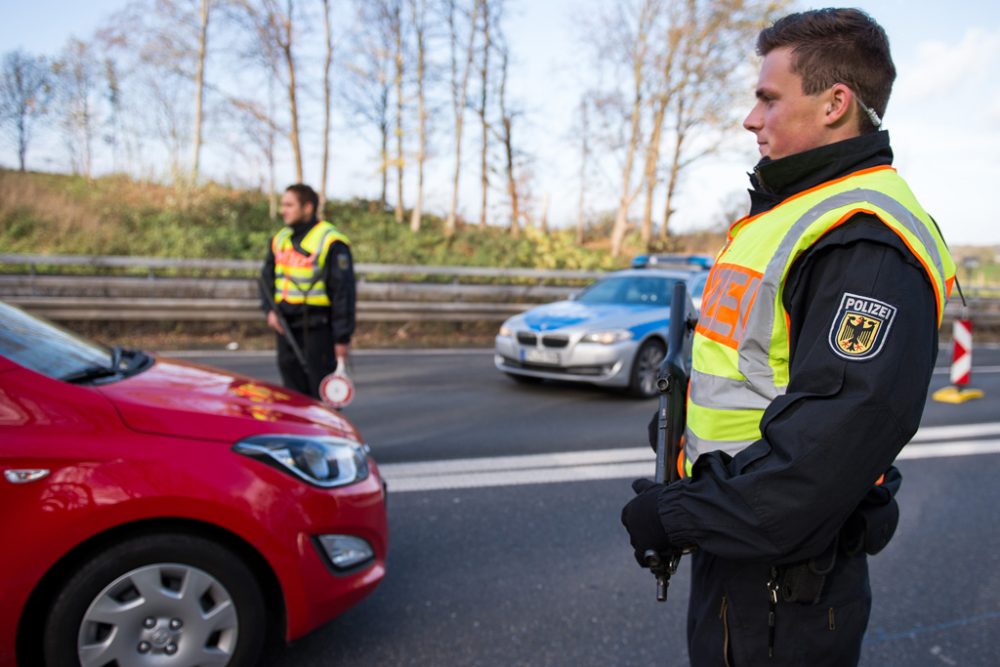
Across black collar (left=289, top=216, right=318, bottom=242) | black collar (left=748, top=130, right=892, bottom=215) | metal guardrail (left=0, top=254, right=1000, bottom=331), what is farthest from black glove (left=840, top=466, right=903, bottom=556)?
metal guardrail (left=0, top=254, right=1000, bottom=331)

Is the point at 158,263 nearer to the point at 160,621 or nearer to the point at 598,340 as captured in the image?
the point at 598,340

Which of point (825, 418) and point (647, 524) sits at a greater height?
point (825, 418)

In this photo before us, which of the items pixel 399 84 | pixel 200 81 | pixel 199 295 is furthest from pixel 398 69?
pixel 199 295

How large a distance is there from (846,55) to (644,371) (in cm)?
683

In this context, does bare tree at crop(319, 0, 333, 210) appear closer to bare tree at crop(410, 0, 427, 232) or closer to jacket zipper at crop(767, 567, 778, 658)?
bare tree at crop(410, 0, 427, 232)

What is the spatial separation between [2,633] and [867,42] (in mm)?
2705

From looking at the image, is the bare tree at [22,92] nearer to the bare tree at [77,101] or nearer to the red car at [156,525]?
the bare tree at [77,101]

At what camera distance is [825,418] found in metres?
1.18

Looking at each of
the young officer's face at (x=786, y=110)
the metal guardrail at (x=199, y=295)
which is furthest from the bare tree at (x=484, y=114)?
the young officer's face at (x=786, y=110)

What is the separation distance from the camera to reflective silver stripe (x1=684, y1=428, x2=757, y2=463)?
1.43m

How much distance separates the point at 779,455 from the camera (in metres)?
1.23

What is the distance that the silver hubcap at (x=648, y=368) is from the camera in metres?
8.03

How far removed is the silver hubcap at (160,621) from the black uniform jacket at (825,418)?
174 centimetres

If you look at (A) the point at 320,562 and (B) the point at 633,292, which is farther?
(B) the point at 633,292
